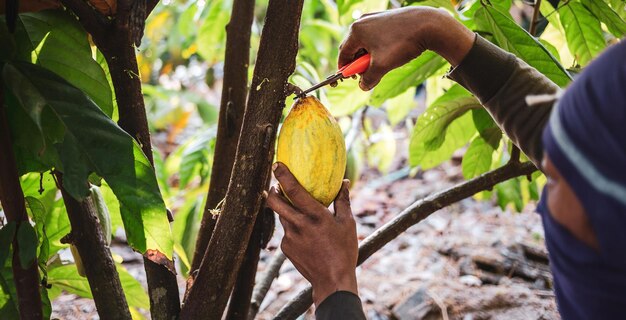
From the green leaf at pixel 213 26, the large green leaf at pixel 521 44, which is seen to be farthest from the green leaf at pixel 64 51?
the green leaf at pixel 213 26

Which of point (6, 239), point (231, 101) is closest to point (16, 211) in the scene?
point (6, 239)

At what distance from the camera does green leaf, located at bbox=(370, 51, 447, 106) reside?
53.3 inches

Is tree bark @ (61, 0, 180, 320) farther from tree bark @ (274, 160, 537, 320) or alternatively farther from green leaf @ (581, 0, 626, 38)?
green leaf @ (581, 0, 626, 38)

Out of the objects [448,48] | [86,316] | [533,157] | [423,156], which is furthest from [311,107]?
[86,316]

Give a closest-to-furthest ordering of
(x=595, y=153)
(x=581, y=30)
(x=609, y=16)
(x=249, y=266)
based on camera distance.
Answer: (x=595, y=153) → (x=249, y=266) → (x=609, y=16) → (x=581, y=30)

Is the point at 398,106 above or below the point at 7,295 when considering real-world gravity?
above

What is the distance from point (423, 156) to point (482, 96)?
1.66ft

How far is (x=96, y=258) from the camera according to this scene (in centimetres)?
101

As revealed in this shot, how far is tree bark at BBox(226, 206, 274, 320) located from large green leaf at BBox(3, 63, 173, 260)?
23cm

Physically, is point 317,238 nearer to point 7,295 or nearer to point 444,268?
point 7,295

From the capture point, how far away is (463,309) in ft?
7.00

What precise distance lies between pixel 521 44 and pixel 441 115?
10.9 inches

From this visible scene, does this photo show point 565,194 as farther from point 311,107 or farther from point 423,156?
point 423,156

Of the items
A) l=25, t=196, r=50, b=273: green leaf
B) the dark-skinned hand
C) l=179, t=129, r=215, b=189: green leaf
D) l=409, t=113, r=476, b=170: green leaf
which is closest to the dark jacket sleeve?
the dark-skinned hand
